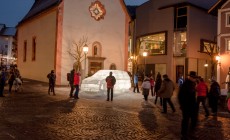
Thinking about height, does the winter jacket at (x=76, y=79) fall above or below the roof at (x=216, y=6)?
below

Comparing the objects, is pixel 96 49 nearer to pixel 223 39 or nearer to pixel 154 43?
pixel 154 43

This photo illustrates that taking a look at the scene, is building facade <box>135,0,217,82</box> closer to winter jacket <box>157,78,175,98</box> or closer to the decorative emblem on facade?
the decorative emblem on facade

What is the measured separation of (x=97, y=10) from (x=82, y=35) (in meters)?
3.21

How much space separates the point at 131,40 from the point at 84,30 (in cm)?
1828

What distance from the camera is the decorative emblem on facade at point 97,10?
3538 cm

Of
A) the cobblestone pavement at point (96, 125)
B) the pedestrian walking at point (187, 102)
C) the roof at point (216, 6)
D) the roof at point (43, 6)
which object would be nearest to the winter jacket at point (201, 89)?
the cobblestone pavement at point (96, 125)

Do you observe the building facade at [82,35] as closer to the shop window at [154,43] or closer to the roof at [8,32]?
the shop window at [154,43]

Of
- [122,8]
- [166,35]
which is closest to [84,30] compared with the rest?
[122,8]

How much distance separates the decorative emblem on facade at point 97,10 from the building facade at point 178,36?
7.31m

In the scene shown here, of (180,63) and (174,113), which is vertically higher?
(180,63)

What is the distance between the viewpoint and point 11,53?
100438 mm

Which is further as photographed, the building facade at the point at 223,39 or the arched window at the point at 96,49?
Answer: the arched window at the point at 96,49

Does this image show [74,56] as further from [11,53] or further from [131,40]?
[11,53]

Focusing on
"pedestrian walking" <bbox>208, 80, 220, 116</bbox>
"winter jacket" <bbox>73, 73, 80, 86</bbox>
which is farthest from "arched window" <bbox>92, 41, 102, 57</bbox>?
"pedestrian walking" <bbox>208, 80, 220, 116</bbox>
